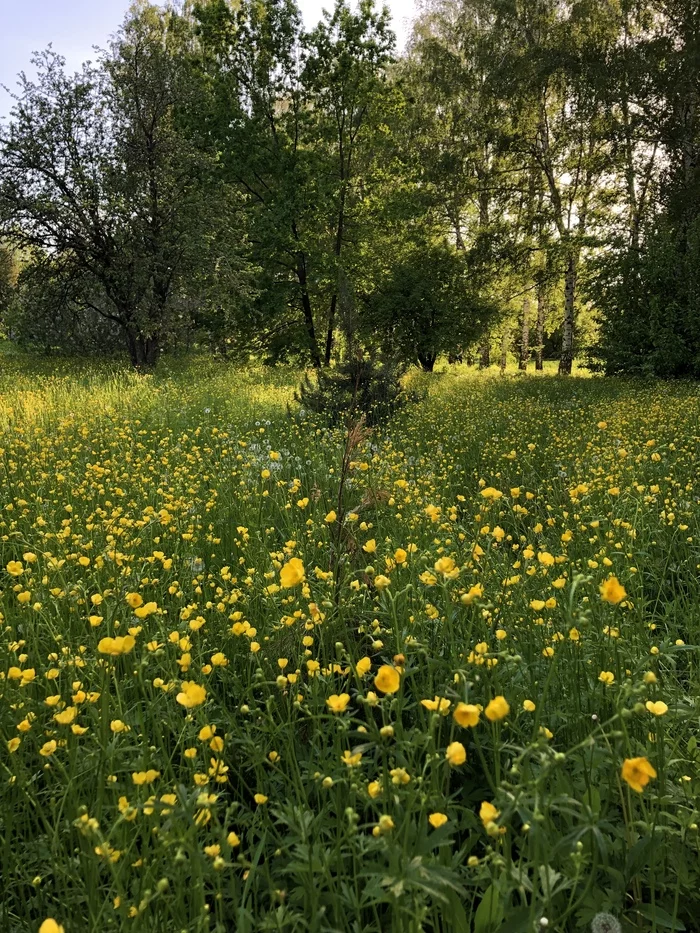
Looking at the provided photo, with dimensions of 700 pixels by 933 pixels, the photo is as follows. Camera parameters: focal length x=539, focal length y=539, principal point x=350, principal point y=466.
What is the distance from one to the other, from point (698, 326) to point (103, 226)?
14.9 metres

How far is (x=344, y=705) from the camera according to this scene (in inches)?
46.4

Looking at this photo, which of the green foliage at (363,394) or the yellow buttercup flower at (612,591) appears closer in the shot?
the yellow buttercup flower at (612,591)

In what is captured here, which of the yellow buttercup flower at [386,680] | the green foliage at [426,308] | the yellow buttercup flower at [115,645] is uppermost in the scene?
the green foliage at [426,308]

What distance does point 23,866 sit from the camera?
1.45 metres

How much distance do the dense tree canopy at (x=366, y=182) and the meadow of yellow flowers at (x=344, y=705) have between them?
10.5 meters

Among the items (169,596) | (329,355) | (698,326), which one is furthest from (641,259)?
(169,596)

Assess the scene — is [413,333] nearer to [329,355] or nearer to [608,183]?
[329,355]

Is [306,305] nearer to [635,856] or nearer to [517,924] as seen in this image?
[635,856]

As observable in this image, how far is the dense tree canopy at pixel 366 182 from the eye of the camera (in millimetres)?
13914

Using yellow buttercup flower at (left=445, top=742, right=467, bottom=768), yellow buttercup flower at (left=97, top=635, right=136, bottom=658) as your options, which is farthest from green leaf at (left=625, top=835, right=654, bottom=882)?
yellow buttercup flower at (left=97, top=635, right=136, bottom=658)

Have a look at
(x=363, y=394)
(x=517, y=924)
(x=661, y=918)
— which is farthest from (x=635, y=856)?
(x=363, y=394)

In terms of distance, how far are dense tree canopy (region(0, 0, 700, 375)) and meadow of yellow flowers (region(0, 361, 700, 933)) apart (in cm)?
1046

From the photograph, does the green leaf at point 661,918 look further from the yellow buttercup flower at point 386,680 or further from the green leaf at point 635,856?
the yellow buttercup flower at point 386,680

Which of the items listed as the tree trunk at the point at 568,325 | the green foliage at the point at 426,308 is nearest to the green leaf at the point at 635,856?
the green foliage at the point at 426,308
